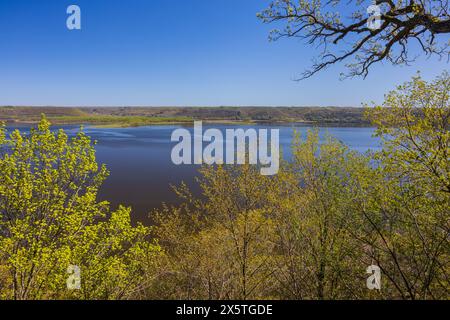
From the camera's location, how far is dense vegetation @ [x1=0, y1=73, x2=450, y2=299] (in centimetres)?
783

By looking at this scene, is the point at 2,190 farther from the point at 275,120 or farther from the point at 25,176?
the point at 275,120

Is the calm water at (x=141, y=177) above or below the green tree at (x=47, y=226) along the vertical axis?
below

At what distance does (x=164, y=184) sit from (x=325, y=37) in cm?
3426

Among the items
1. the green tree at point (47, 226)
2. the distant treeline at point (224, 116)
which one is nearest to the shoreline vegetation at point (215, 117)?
the distant treeline at point (224, 116)

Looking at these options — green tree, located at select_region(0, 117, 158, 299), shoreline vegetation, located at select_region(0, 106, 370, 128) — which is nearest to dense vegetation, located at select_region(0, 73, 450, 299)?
green tree, located at select_region(0, 117, 158, 299)

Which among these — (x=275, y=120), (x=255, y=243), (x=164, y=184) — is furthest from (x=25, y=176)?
(x=275, y=120)

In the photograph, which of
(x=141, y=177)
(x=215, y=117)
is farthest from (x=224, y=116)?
(x=141, y=177)

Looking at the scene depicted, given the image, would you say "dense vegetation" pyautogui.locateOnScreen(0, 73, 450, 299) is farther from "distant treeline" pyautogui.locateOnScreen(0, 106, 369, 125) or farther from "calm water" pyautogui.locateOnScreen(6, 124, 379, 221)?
"distant treeline" pyautogui.locateOnScreen(0, 106, 369, 125)

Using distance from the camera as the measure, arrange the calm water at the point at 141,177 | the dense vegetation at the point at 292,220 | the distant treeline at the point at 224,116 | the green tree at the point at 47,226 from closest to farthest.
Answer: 1. the dense vegetation at the point at 292,220
2. the green tree at the point at 47,226
3. the calm water at the point at 141,177
4. the distant treeline at the point at 224,116

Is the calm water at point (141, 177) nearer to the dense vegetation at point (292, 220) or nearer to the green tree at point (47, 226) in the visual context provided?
the dense vegetation at point (292, 220)

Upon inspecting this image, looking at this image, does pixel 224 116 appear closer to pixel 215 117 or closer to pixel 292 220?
pixel 215 117

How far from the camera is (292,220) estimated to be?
12.6 meters

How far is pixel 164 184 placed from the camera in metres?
40.4

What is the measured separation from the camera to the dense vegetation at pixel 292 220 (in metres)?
7.83
